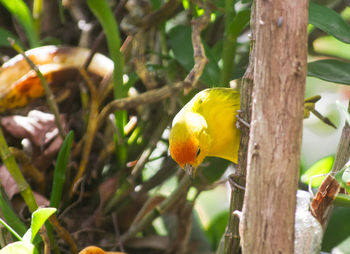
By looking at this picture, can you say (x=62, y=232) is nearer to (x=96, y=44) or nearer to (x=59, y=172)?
(x=59, y=172)

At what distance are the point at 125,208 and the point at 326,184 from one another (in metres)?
0.48

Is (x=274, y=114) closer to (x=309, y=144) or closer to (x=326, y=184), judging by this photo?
(x=326, y=184)

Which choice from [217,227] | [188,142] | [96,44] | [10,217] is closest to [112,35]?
[96,44]

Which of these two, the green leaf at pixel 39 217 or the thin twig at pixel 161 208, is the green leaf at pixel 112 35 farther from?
the green leaf at pixel 39 217

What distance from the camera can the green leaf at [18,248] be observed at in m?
0.63

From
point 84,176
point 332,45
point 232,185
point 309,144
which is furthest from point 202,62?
point 309,144

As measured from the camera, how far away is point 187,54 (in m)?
0.99

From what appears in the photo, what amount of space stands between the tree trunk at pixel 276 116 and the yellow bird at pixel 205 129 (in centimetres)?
34

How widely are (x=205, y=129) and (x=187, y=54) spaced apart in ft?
0.50

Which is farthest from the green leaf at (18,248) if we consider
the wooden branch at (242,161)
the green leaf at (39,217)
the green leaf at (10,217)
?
the wooden branch at (242,161)

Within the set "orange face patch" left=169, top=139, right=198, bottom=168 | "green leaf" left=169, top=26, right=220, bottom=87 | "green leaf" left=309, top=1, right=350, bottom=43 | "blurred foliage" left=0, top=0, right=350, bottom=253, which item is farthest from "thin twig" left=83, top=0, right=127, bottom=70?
"green leaf" left=309, top=1, right=350, bottom=43

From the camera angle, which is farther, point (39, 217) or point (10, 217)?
point (10, 217)

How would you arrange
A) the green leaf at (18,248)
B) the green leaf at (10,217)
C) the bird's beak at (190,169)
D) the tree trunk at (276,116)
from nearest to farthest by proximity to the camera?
the tree trunk at (276,116), the green leaf at (18,248), the green leaf at (10,217), the bird's beak at (190,169)

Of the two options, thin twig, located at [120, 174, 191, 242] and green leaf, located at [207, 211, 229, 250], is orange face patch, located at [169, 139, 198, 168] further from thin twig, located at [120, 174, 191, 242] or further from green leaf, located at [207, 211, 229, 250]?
green leaf, located at [207, 211, 229, 250]
